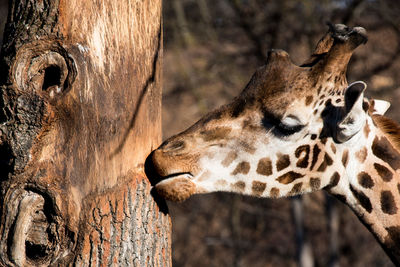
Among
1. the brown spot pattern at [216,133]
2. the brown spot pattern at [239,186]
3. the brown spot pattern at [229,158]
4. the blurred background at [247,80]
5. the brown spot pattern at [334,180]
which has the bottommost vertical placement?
the brown spot pattern at [239,186]

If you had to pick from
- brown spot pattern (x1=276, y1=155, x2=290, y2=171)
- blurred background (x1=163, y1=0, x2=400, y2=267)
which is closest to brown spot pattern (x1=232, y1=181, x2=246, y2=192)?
brown spot pattern (x1=276, y1=155, x2=290, y2=171)

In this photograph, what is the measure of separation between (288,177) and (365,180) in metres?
0.43

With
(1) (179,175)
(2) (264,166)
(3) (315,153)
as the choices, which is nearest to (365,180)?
(3) (315,153)

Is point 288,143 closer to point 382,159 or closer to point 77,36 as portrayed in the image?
point 382,159

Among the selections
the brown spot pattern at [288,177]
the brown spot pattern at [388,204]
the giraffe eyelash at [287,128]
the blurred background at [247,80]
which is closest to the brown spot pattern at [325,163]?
the brown spot pattern at [288,177]

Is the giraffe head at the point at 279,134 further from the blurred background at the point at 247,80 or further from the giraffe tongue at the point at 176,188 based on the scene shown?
the blurred background at the point at 247,80

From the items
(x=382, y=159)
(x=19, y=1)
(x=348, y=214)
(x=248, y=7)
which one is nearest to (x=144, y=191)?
(x=19, y=1)

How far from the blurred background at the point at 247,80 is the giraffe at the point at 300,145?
347 centimetres

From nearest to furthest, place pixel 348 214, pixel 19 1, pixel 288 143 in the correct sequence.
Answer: pixel 19 1
pixel 288 143
pixel 348 214

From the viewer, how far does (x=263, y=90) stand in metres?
2.71

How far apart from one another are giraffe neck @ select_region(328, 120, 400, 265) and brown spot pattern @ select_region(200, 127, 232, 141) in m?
0.70

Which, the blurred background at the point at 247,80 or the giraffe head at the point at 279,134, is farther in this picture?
the blurred background at the point at 247,80

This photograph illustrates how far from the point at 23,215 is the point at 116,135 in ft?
1.68

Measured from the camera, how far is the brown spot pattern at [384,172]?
282 cm
